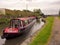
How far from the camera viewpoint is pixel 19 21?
953 inches

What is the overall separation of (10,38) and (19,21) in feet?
10.5

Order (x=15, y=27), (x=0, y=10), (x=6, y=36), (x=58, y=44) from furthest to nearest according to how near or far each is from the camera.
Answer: (x=0, y=10)
(x=15, y=27)
(x=6, y=36)
(x=58, y=44)

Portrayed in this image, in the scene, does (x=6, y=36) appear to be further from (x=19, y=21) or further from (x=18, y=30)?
(x=19, y=21)

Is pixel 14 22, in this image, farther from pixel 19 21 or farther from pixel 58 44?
pixel 58 44

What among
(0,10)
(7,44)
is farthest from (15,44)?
(0,10)

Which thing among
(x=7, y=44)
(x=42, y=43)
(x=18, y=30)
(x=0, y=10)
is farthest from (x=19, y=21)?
(x=0, y=10)

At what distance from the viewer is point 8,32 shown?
21.1m

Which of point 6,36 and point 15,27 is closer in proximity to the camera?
point 6,36

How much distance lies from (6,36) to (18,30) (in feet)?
5.38

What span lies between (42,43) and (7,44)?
4.02 metres

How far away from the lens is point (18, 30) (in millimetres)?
21906

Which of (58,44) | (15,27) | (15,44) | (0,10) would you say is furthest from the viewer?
(0,10)

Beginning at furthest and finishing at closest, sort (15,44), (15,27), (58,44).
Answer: (15,27), (15,44), (58,44)

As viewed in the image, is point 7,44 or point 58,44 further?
point 7,44
